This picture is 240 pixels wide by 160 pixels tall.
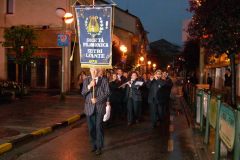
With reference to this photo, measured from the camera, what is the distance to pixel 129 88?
14414 millimetres

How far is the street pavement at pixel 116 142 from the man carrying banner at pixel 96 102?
1.64 feet

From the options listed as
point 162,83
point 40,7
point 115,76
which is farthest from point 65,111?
point 40,7

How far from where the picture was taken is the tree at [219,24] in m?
12.6

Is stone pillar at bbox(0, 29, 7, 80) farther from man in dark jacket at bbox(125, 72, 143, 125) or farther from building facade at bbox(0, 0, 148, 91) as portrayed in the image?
man in dark jacket at bbox(125, 72, 143, 125)

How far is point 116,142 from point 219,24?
185 inches

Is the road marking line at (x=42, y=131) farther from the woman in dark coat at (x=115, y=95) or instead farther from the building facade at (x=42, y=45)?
the building facade at (x=42, y=45)

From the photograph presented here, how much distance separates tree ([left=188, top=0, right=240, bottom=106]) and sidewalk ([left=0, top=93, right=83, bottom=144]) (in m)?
5.39

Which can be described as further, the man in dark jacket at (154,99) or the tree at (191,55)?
the tree at (191,55)

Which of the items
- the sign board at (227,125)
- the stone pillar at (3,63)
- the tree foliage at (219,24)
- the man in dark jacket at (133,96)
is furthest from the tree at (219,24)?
the stone pillar at (3,63)

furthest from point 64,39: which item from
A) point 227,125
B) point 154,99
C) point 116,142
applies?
point 227,125

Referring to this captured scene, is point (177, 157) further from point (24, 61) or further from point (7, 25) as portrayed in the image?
point (7, 25)

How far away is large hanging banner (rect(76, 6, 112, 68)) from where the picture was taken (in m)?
9.40

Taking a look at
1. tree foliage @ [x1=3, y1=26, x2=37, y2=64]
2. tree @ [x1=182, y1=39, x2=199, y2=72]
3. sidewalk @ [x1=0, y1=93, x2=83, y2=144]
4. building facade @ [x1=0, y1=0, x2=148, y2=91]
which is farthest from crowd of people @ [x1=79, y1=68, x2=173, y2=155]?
tree @ [x1=182, y1=39, x2=199, y2=72]

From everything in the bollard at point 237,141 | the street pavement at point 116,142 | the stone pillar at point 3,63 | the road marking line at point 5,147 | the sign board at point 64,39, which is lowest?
the street pavement at point 116,142
